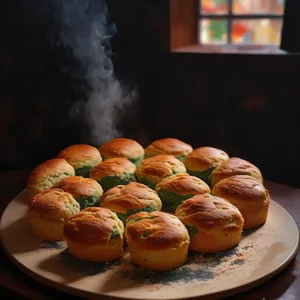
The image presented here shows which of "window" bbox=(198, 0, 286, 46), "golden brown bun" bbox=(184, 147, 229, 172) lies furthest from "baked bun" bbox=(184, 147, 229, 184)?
"window" bbox=(198, 0, 286, 46)

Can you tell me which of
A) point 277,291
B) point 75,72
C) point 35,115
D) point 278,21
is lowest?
point 277,291

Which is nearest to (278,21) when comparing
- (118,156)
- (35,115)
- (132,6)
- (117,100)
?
(132,6)

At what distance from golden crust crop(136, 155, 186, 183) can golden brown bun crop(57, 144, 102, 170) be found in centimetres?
13

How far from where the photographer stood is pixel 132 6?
1.60m

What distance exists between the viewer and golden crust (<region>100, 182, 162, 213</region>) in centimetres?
108

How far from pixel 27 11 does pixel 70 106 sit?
0.30m

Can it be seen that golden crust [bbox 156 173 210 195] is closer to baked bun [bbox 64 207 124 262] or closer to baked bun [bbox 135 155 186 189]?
baked bun [bbox 135 155 186 189]

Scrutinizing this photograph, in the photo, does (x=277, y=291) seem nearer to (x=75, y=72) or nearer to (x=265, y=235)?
(x=265, y=235)

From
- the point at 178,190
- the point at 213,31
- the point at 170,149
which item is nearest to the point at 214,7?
the point at 213,31

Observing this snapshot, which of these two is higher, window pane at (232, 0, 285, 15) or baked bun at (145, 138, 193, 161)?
window pane at (232, 0, 285, 15)

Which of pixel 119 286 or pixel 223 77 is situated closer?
pixel 119 286

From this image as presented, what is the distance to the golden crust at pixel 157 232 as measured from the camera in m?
0.94

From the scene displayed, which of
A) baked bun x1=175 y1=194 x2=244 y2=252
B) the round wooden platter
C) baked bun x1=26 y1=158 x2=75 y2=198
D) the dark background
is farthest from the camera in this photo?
the dark background

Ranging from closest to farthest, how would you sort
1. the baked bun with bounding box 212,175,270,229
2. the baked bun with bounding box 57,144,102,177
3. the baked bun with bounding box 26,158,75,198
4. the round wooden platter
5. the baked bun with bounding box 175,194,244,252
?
the round wooden platter < the baked bun with bounding box 175,194,244,252 < the baked bun with bounding box 212,175,270,229 < the baked bun with bounding box 26,158,75,198 < the baked bun with bounding box 57,144,102,177
